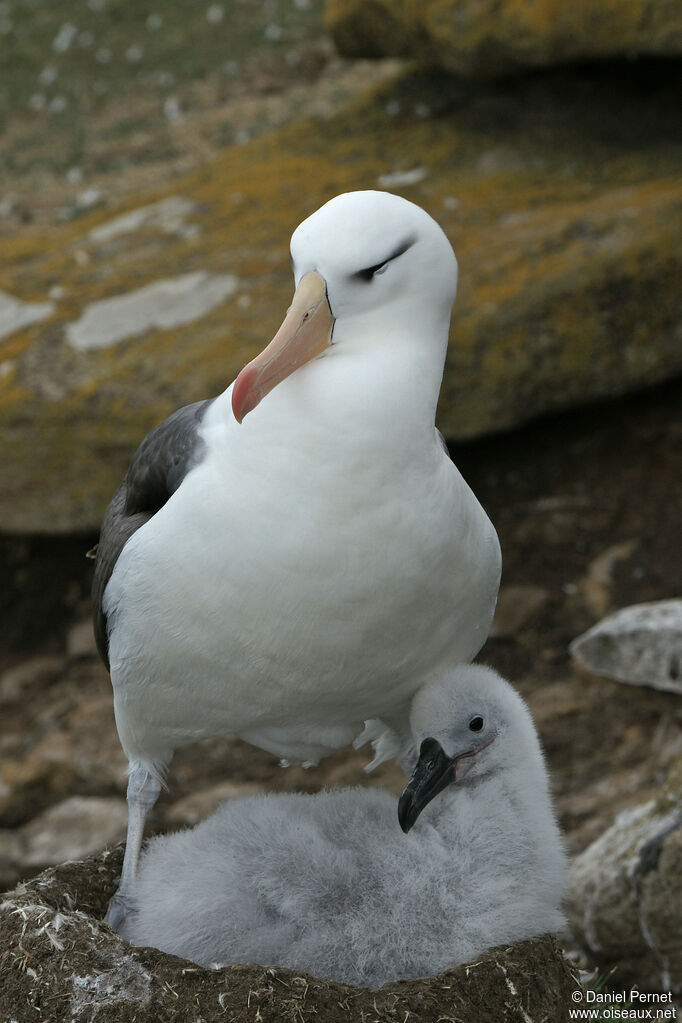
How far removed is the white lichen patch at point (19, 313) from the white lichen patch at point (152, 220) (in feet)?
2.16

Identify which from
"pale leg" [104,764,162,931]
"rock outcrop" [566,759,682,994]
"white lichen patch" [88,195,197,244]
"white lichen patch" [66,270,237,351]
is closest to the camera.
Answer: "pale leg" [104,764,162,931]

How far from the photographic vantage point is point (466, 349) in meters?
5.91

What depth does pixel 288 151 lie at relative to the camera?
7383 millimetres

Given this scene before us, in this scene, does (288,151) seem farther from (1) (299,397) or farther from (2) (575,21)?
(1) (299,397)

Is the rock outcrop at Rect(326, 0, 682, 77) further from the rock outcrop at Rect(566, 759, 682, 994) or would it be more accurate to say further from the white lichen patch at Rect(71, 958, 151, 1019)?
the white lichen patch at Rect(71, 958, 151, 1019)

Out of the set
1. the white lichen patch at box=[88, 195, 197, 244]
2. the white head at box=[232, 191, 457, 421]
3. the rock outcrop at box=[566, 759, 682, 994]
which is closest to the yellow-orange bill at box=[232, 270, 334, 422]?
A: the white head at box=[232, 191, 457, 421]

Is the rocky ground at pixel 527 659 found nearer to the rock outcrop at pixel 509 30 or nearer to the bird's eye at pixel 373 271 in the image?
the rock outcrop at pixel 509 30

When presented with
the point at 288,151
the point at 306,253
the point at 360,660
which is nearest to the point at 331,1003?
the point at 360,660

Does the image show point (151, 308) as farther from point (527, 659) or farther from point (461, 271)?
point (527, 659)

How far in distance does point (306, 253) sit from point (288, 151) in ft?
14.6

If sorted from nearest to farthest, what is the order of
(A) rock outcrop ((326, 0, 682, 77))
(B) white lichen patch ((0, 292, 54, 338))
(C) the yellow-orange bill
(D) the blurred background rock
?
(C) the yellow-orange bill < (D) the blurred background rock < (A) rock outcrop ((326, 0, 682, 77)) < (B) white lichen patch ((0, 292, 54, 338))

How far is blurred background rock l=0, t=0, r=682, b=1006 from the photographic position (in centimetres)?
590

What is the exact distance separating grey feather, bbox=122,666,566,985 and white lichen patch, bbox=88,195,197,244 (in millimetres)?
4078

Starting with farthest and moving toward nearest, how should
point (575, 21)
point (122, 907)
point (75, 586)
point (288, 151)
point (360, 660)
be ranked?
1. point (288, 151)
2. point (75, 586)
3. point (575, 21)
4. point (122, 907)
5. point (360, 660)
